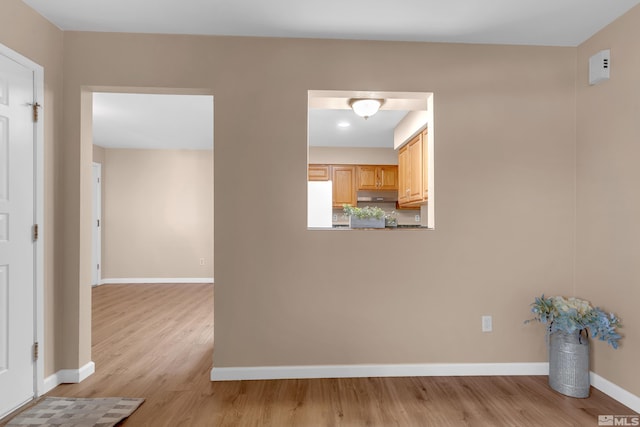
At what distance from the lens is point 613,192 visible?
2.41 m

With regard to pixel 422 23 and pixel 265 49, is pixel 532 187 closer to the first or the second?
pixel 422 23

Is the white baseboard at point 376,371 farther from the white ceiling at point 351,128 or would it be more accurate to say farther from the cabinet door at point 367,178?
the cabinet door at point 367,178

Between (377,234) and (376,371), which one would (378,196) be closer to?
(377,234)

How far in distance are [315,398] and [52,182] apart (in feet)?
7.44

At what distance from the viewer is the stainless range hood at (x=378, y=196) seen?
6.51m

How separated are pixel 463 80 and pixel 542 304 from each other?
170 centimetres

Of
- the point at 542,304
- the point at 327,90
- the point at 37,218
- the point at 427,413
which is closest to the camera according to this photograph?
the point at 427,413

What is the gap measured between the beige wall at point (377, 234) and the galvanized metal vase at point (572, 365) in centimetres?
28

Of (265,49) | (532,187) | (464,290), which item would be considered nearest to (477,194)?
(532,187)

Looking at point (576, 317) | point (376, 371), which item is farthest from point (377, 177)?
point (576, 317)

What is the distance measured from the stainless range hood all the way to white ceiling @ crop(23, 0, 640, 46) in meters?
3.93

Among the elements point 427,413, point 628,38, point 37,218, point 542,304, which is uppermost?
point 628,38

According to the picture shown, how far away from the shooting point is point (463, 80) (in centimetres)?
276

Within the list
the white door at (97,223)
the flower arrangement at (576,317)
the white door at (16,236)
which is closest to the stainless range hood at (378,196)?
the flower arrangement at (576,317)
